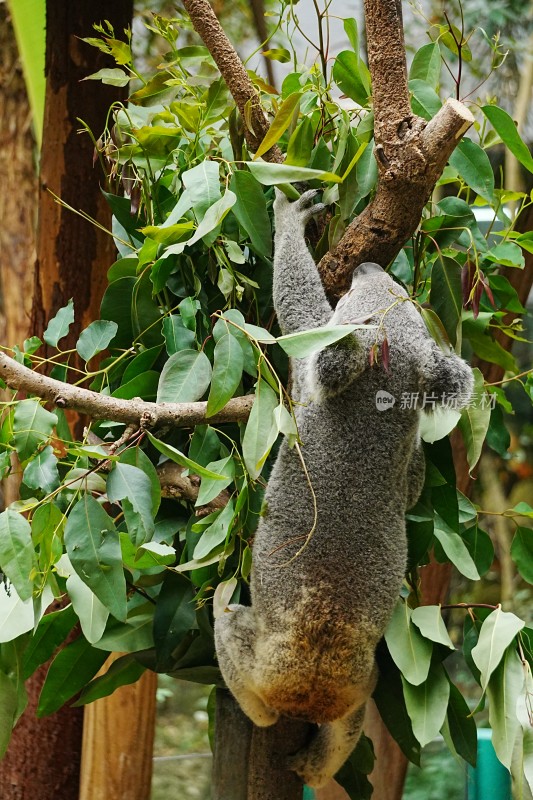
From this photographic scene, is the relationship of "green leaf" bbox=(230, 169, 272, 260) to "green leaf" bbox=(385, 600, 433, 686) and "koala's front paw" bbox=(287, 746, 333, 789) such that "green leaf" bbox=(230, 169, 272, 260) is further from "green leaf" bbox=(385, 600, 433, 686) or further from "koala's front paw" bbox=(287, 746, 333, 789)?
"koala's front paw" bbox=(287, 746, 333, 789)

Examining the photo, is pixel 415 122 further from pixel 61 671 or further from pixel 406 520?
pixel 61 671

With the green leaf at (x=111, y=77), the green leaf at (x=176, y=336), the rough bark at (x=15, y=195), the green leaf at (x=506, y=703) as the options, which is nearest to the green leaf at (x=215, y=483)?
the green leaf at (x=176, y=336)

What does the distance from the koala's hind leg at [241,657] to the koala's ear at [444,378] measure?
1.58ft

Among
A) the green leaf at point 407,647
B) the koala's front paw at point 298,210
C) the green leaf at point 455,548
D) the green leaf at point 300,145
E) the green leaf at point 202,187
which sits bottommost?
the green leaf at point 407,647

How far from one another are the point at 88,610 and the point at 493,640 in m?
0.68

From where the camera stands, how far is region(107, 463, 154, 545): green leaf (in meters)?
1.19

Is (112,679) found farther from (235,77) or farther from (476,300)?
(235,77)

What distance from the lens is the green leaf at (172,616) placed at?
1.49 metres

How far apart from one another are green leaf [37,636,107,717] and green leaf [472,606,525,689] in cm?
70

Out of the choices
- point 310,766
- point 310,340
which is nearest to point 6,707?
point 310,766

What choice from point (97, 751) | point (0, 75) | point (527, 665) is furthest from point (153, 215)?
point (0, 75)

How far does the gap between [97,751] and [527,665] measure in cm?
128

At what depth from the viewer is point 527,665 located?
139 cm

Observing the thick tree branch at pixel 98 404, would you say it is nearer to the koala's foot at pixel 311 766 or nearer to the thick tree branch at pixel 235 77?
the thick tree branch at pixel 235 77
